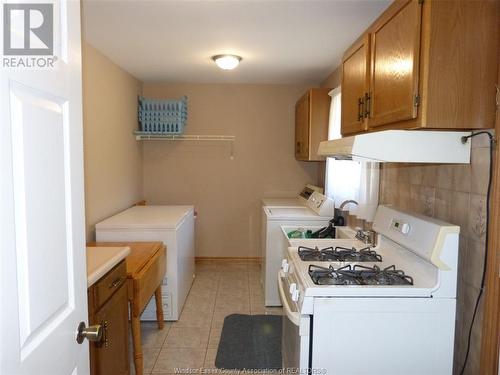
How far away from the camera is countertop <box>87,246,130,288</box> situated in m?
1.59

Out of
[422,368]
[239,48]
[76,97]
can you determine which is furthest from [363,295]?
[239,48]

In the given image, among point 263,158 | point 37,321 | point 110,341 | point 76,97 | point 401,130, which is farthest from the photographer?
point 263,158

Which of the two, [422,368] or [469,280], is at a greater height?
[469,280]

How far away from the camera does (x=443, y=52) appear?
1334mm

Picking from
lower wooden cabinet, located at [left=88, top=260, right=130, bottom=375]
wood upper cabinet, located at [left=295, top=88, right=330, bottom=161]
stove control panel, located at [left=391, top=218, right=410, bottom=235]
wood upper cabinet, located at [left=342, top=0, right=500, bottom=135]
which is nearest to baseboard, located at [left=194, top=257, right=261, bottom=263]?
wood upper cabinet, located at [left=295, top=88, right=330, bottom=161]

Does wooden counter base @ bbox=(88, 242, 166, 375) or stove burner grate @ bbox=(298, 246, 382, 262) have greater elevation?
stove burner grate @ bbox=(298, 246, 382, 262)

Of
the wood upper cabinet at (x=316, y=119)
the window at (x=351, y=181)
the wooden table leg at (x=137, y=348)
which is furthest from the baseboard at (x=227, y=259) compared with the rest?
the wooden table leg at (x=137, y=348)

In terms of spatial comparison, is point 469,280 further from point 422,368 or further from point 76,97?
point 76,97

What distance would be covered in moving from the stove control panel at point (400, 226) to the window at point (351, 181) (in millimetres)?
654

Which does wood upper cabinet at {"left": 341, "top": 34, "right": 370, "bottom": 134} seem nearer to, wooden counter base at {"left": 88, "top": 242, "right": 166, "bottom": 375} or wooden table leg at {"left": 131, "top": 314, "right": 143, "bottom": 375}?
wooden counter base at {"left": 88, "top": 242, "right": 166, "bottom": 375}

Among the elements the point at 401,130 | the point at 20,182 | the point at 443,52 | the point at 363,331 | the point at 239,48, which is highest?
the point at 239,48

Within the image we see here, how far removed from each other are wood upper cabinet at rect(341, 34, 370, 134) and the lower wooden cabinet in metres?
1.50

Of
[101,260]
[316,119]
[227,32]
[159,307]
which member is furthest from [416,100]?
[159,307]

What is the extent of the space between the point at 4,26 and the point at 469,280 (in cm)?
181
